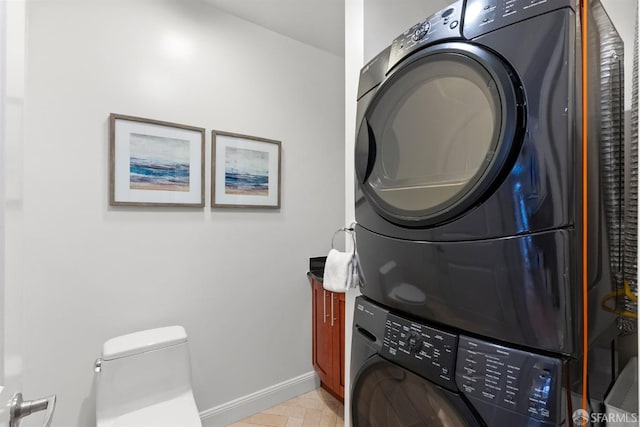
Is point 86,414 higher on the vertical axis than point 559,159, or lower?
lower

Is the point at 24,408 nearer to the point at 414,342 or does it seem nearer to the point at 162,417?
the point at 414,342

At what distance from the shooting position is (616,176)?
792 mm

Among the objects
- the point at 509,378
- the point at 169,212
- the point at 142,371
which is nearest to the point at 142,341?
the point at 142,371

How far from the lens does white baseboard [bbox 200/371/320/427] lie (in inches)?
77.4

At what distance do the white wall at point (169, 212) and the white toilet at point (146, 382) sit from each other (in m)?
0.19

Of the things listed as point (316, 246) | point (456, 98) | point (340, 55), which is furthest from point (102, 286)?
point (340, 55)

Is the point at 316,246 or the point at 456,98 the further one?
the point at 316,246

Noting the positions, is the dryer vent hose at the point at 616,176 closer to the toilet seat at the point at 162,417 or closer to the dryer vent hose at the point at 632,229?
the dryer vent hose at the point at 632,229

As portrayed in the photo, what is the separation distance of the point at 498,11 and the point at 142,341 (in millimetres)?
1935

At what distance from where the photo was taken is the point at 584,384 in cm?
66

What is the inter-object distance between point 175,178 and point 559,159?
5.88ft

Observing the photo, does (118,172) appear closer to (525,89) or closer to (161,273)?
(161,273)

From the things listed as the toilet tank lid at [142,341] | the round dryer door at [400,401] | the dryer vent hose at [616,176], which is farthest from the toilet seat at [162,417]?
the dryer vent hose at [616,176]

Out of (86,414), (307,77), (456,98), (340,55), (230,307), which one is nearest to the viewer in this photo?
(456,98)
